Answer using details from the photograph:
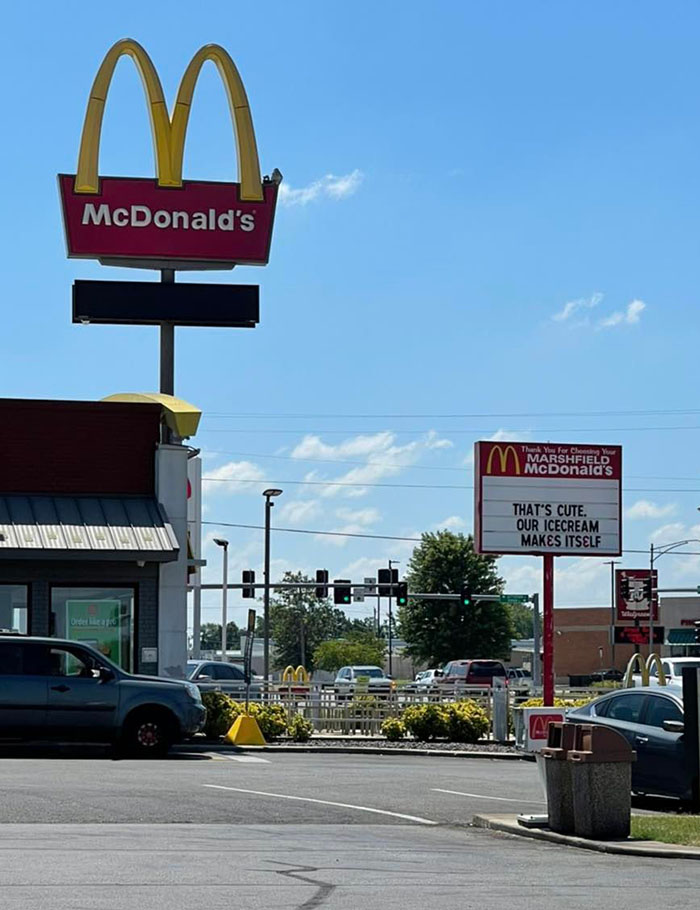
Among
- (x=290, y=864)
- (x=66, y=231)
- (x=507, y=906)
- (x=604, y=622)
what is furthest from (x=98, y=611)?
(x=604, y=622)

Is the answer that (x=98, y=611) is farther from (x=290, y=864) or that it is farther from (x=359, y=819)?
(x=290, y=864)

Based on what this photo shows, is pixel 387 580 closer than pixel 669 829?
No

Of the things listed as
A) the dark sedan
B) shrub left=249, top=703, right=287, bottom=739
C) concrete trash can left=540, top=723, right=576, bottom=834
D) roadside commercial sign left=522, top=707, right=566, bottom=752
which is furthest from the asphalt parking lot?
shrub left=249, top=703, right=287, bottom=739

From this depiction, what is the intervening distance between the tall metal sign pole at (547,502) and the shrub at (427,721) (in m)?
3.35

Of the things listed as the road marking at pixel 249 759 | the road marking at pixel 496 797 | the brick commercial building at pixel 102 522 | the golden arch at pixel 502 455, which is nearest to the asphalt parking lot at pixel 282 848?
the road marking at pixel 496 797

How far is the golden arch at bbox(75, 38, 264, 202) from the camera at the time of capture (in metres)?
34.0

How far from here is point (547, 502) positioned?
2741 cm

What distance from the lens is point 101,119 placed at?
34.2 meters

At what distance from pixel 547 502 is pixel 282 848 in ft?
50.8

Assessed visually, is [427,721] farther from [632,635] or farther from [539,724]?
[632,635]

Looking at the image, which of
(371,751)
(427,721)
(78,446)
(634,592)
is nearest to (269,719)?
(371,751)

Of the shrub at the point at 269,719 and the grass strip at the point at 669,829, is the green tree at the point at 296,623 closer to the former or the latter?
the shrub at the point at 269,719

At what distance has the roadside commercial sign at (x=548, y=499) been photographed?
27.1 meters

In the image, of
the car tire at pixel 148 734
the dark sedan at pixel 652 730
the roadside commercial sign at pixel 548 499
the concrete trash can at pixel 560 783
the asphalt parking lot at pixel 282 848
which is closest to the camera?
the asphalt parking lot at pixel 282 848
